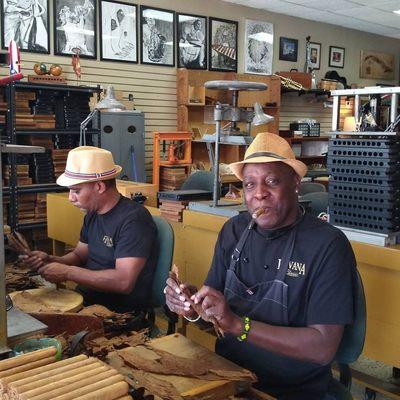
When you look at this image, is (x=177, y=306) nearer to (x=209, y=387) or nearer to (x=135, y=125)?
(x=209, y=387)

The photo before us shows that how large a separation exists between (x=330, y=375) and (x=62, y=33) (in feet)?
19.2

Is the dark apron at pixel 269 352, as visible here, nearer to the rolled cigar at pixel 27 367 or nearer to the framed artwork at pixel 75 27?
the rolled cigar at pixel 27 367

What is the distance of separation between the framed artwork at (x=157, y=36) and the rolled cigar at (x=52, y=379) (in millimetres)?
6527

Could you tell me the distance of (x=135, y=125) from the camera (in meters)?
6.65

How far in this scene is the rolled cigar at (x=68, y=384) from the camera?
1.05 metres

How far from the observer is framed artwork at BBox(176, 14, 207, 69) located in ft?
25.1

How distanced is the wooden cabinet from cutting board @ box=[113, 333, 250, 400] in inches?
235

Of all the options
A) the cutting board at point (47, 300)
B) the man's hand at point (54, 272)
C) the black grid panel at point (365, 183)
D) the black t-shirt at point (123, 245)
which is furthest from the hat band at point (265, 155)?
the man's hand at point (54, 272)

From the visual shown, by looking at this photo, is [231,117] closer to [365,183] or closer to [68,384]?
[365,183]

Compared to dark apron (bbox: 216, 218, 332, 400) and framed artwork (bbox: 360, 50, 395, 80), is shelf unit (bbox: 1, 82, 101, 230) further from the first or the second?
framed artwork (bbox: 360, 50, 395, 80)

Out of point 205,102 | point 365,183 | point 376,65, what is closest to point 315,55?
point 376,65

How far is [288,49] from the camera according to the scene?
30.0 feet

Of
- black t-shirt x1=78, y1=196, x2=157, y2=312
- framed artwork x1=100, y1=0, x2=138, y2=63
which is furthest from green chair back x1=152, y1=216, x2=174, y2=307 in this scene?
framed artwork x1=100, y1=0, x2=138, y2=63

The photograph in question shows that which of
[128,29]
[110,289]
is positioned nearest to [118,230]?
[110,289]
